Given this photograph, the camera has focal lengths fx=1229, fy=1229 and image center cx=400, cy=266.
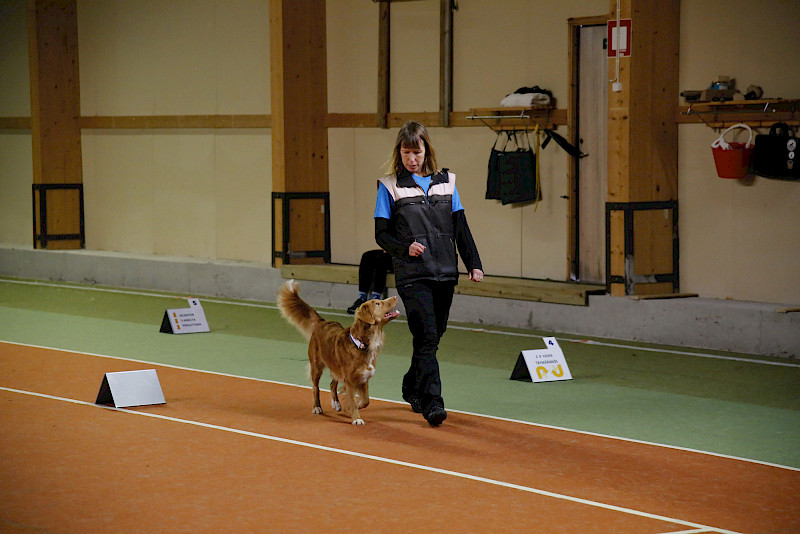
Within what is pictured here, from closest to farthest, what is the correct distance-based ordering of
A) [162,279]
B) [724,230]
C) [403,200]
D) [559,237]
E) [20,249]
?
[403,200] → [724,230] → [559,237] → [162,279] → [20,249]

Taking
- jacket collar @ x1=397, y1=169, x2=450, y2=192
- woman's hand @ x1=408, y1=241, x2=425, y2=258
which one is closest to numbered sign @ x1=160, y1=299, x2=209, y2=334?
jacket collar @ x1=397, y1=169, x2=450, y2=192

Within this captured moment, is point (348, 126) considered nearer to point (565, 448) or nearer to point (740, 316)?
point (740, 316)

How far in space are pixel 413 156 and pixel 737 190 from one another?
4662mm

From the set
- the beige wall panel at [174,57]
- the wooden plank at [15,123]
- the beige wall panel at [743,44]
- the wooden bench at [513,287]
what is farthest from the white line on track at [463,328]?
the wooden plank at [15,123]

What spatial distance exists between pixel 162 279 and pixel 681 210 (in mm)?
7360

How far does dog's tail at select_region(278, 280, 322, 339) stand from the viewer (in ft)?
27.3

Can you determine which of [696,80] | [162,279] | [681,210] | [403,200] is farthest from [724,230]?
[162,279]

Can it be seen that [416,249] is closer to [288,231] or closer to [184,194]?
[288,231]

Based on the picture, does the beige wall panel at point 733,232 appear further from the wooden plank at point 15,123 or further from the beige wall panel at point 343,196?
the wooden plank at point 15,123

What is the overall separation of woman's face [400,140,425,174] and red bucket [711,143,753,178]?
4.29m

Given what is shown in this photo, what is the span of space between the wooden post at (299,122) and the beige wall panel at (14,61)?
21.1 ft

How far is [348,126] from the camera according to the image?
1495 centimetres

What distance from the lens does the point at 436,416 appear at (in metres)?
7.68

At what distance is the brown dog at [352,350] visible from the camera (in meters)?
7.65
